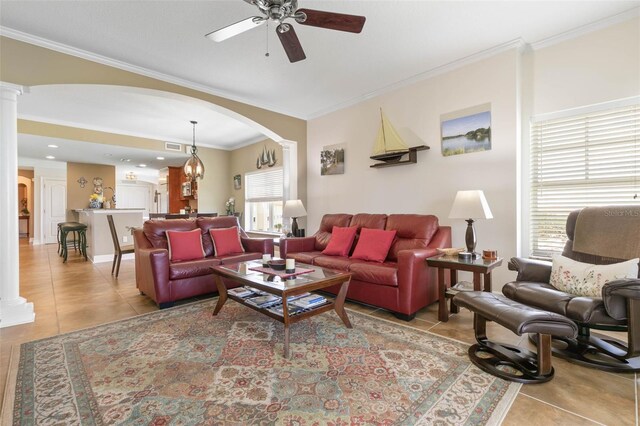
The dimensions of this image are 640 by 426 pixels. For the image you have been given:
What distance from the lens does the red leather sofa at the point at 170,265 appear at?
121 inches

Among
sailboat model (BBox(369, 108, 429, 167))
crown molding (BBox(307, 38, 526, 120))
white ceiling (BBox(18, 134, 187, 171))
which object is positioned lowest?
sailboat model (BBox(369, 108, 429, 167))

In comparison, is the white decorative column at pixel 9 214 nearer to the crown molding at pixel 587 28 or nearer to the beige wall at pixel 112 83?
the beige wall at pixel 112 83

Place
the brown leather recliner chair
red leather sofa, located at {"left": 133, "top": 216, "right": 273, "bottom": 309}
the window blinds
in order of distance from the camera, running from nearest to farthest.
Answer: the brown leather recliner chair
red leather sofa, located at {"left": 133, "top": 216, "right": 273, "bottom": 309}
the window blinds

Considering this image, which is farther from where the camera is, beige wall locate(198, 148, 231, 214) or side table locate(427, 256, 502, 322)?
beige wall locate(198, 148, 231, 214)

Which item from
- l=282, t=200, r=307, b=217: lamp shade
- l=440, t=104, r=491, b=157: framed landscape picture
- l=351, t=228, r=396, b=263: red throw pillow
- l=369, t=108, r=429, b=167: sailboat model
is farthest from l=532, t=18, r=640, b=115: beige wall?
l=282, t=200, r=307, b=217: lamp shade

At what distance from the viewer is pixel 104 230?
623 centimetres

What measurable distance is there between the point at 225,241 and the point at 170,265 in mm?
868

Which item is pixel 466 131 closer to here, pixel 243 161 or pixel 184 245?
pixel 184 245

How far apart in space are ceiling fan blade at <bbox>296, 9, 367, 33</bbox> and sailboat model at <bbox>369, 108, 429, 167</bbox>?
6.57ft

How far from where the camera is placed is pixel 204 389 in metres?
1.71

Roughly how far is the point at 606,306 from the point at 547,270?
2.03 feet

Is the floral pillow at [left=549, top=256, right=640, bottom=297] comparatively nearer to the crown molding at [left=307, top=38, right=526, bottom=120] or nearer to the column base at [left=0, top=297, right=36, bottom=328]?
the crown molding at [left=307, top=38, right=526, bottom=120]

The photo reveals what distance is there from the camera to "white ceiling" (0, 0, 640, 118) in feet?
8.41

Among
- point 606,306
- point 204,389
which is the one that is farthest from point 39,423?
→ point 606,306
